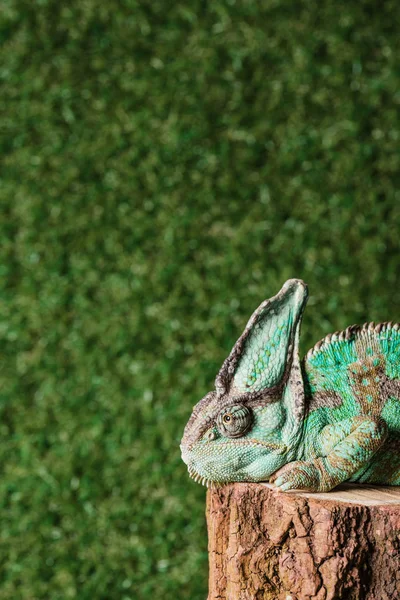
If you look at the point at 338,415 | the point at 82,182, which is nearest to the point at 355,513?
the point at 338,415

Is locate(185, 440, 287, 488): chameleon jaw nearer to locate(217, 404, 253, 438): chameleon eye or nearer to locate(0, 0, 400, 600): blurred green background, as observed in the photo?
locate(217, 404, 253, 438): chameleon eye

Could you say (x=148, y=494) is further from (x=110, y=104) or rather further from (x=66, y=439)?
(x=110, y=104)

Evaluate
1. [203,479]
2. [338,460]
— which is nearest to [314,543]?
[338,460]

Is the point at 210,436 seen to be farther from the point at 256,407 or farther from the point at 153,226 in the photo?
the point at 153,226

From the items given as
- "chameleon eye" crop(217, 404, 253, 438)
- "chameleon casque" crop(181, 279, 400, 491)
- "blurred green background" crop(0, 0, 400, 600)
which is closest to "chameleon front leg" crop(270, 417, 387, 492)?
"chameleon casque" crop(181, 279, 400, 491)

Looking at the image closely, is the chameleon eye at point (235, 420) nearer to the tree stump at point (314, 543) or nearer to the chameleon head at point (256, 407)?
the chameleon head at point (256, 407)

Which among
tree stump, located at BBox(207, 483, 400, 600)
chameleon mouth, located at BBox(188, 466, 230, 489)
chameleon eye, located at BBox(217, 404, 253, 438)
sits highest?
chameleon eye, located at BBox(217, 404, 253, 438)
